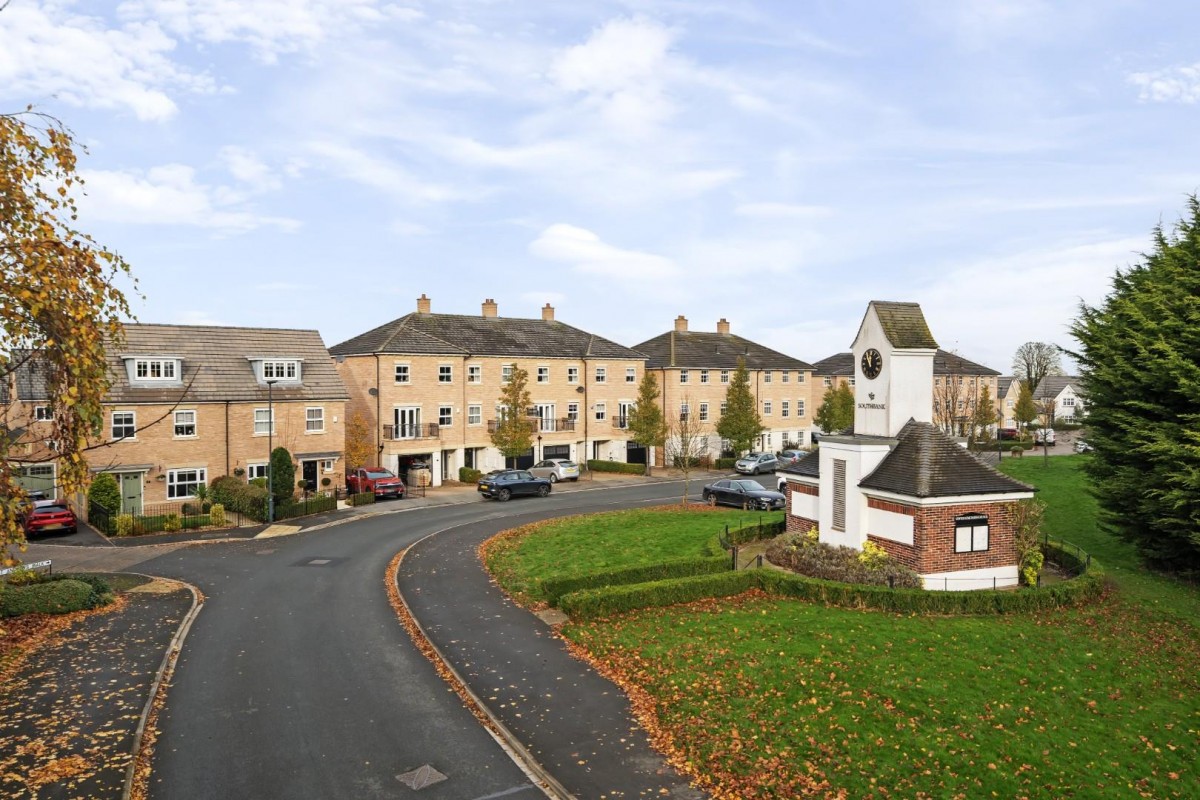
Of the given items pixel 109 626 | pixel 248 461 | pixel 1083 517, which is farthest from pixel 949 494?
pixel 248 461

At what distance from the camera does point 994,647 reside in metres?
16.8

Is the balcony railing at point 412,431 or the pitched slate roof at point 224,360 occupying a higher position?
the pitched slate roof at point 224,360

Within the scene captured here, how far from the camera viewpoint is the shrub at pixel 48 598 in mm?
19297

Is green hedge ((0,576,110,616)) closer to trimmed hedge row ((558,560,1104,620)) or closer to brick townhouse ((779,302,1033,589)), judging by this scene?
trimmed hedge row ((558,560,1104,620))

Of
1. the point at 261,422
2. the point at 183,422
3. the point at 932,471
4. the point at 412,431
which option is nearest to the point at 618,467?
the point at 412,431

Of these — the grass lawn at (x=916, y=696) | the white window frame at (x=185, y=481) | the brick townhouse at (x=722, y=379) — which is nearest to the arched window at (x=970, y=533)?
the grass lawn at (x=916, y=696)

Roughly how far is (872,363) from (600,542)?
11654mm

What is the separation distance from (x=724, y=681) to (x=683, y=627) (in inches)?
135

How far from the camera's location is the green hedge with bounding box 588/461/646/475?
5419cm

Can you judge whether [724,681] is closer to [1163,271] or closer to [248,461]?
[1163,271]

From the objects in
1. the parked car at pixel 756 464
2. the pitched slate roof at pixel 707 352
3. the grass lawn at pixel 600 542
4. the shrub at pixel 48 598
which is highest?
the pitched slate roof at pixel 707 352

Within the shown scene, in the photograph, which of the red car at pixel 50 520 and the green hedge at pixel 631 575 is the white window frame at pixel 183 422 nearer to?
the red car at pixel 50 520

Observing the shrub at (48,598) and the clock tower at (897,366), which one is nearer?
the shrub at (48,598)

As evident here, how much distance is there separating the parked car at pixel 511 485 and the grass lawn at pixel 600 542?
301 inches
